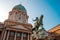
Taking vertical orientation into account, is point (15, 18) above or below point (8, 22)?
above

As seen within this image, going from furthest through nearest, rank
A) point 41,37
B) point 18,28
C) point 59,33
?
point 59,33
point 18,28
point 41,37

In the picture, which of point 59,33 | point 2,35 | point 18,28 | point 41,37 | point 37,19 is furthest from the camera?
point 59,33

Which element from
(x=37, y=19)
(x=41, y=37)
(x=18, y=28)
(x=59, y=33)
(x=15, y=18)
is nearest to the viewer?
(x=41, y=37)

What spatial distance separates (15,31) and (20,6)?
36.2 ft

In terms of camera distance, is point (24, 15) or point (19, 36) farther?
point (24, 15)

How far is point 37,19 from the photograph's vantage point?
6.79 meters

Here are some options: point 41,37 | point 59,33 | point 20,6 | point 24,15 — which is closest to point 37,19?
point 41,37

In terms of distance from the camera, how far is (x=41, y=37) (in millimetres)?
5742

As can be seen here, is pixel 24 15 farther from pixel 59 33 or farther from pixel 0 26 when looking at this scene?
pixel 59 33

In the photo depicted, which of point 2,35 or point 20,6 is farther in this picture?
point 20,6

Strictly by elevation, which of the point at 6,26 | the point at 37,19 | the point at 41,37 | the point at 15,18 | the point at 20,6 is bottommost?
the point at 41,37

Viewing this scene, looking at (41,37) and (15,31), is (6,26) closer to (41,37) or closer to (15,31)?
(15,31)

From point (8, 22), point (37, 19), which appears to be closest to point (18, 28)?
point (8, 22)

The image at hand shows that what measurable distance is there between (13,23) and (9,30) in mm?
2604
